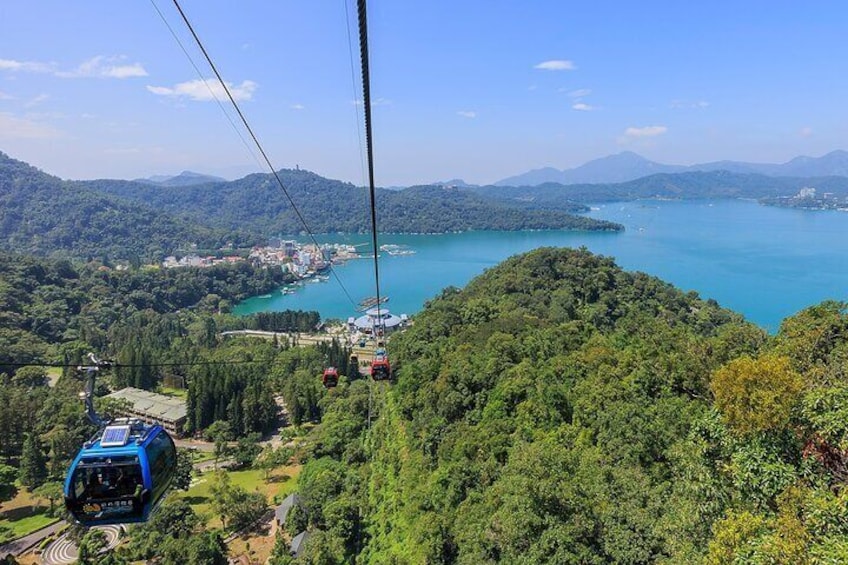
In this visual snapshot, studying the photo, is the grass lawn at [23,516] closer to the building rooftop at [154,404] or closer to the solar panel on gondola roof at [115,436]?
the building rooftop at [154,404]

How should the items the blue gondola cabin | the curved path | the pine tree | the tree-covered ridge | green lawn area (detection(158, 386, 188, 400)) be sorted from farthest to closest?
1. the tree-covered ridge
2. green lawn area (detection(158, 386, 188, 400))
3. the pine tree
4. the curved path
5. the blue gondola cabin

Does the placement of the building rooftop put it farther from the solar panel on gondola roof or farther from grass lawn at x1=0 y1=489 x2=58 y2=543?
the solar panel on gondola roof

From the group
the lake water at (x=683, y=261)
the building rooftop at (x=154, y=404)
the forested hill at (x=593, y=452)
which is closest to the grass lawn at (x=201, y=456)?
the building rooftop at (x=154, y=404)

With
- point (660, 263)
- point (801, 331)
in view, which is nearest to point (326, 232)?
point (660, 263)

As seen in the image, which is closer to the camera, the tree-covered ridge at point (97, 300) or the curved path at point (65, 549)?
the curved path at point (65, 549)

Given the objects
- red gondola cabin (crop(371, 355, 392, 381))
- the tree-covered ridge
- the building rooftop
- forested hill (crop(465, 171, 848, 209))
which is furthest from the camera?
forested hill (crop(465, 171, 848, 209))

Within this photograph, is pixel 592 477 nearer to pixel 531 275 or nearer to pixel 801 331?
pixel 801 331

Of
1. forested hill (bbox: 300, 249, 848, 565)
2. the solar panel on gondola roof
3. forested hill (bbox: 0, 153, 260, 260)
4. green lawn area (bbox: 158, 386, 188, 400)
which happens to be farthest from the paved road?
forested hill (bbox: 0, 153, 260, 260)
